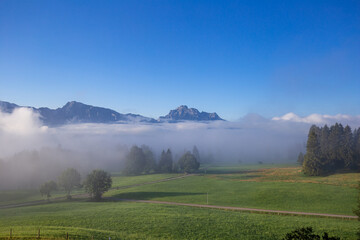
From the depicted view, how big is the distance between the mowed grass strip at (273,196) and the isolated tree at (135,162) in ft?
189

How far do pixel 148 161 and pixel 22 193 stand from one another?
251ft

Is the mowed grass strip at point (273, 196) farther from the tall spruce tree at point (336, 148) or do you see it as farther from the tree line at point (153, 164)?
the tree line at point (153, 164)

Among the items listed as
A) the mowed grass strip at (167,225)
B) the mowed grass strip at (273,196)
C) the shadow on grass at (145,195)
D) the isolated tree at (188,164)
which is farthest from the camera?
the isolated tree at (188,164)

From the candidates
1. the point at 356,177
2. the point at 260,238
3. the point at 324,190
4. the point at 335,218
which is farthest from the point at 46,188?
the point at 356,177

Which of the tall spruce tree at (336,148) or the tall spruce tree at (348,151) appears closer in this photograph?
the tall spruce tree at (348,151)

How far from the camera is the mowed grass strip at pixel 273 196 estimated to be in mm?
54481

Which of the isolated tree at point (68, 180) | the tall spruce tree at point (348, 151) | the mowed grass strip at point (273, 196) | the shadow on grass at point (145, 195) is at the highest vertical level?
the tall spruce tree at point (348, 151)

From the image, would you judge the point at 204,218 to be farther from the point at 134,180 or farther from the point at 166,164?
the point at 166,164

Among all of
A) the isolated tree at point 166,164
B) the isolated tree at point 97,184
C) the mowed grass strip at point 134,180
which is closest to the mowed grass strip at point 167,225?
the isolated tree at point 97,184

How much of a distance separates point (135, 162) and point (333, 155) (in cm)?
11285

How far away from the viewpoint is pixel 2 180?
103 metres

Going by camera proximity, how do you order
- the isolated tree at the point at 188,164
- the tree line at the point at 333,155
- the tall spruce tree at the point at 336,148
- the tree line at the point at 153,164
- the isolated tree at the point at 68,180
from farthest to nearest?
the tree line at the point at 153,164, the isolated tree at the point at 188,164, the tall spruce tree at the point at 336,148, the tree line at the point at 333,155, the isolated tree at the point at 68,180

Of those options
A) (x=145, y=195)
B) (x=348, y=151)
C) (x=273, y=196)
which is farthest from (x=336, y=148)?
(x=145, y=195)

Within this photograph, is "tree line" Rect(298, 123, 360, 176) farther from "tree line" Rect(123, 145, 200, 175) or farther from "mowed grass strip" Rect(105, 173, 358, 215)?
"tree line" Rect(123, 145, 200, 175)
